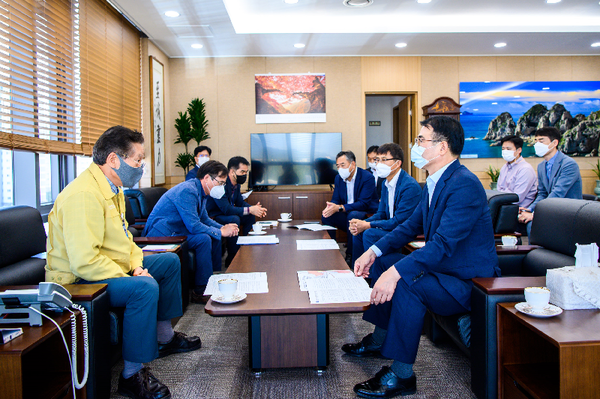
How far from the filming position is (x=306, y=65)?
6.20 meters

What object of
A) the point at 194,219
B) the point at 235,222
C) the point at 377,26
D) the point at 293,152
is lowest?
the point at 235,222

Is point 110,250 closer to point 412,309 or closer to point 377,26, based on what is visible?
point 412,309

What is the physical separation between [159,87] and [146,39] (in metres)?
0.68

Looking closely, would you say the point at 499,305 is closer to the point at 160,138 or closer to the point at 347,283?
the point at 347,283

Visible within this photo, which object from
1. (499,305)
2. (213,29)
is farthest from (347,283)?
(213,29)

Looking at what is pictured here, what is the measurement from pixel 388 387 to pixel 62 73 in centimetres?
352

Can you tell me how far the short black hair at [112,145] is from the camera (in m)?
1.98

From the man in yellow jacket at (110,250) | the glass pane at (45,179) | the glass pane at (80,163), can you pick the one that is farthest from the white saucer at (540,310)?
the glass pane at (80,163)

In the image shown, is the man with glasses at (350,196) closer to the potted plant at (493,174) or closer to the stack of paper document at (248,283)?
the stack of paper document at (248,283)

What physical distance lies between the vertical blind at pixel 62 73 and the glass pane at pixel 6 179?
242mm

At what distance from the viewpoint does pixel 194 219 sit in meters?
3.11

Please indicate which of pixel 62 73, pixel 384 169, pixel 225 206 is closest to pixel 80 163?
pixel 62 73

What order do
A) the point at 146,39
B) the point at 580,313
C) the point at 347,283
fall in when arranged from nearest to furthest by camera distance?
1. the point at 580,313
2. the point at 347,283
3. the point at 146,39

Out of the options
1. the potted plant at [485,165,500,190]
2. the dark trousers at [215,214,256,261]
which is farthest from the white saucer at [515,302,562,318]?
the potted plant at [485,165,500,190]
